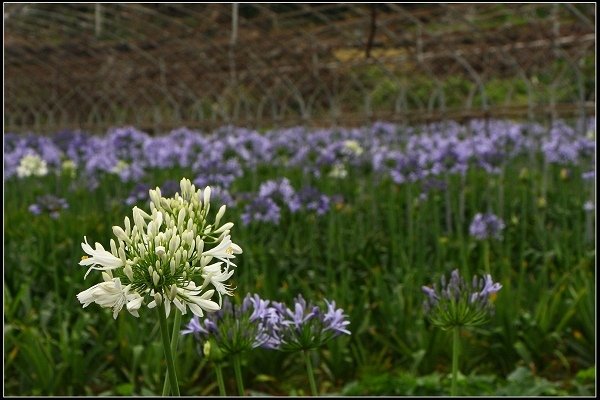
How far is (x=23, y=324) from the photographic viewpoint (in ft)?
12.4

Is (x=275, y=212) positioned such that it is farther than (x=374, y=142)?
No

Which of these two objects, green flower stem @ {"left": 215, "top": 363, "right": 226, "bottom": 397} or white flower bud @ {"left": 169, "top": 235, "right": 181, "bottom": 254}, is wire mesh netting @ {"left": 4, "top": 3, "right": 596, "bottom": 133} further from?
white flower bud @ {"left": 169, "top": 235, "right": 181, "bottom": 254}

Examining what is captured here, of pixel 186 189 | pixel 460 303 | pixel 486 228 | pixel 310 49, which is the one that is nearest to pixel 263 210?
pixel 486 228

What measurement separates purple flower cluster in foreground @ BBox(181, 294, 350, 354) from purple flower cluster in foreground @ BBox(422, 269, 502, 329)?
23cm

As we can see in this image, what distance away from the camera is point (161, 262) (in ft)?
3.64

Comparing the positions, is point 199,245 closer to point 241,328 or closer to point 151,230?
point 151,230

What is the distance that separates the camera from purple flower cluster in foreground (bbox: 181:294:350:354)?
1.62 m

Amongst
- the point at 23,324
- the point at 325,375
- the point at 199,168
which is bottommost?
the point at 325,375

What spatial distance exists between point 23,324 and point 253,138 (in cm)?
451

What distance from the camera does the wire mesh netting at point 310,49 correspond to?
790cm

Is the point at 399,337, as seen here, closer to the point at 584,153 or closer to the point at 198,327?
the point at 198,327

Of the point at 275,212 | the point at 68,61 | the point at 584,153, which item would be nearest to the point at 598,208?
the point at 584,153

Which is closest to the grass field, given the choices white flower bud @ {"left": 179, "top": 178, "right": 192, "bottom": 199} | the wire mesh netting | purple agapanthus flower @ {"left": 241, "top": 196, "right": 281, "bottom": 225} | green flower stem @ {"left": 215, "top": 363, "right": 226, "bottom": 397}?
purple agapanthus flower @ {"left": 241, "top": 196, "right": 281, "bottom": 225}

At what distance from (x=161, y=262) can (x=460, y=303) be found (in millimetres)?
824
